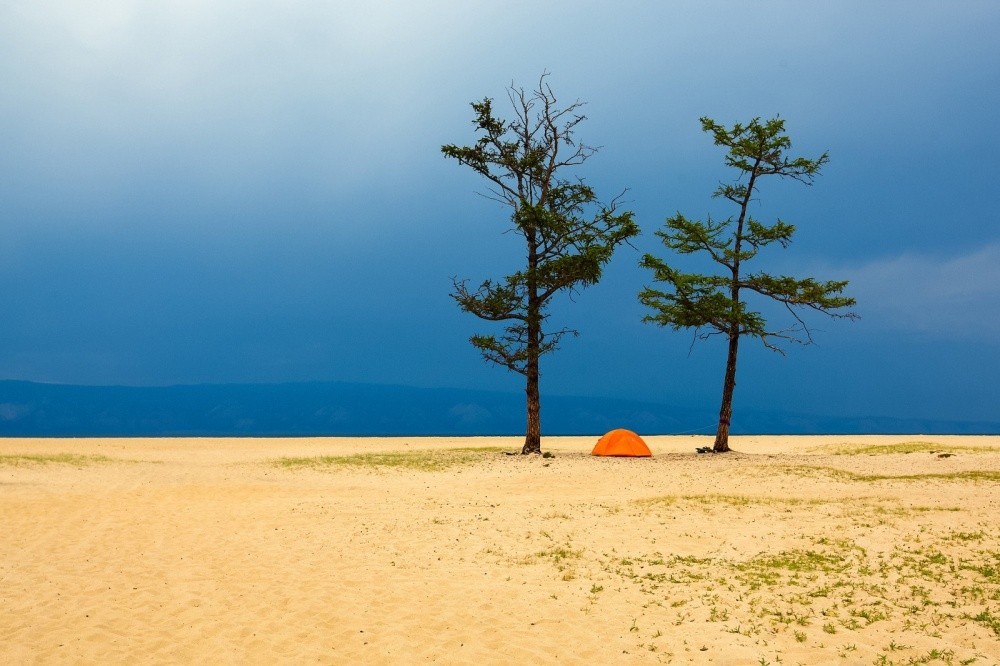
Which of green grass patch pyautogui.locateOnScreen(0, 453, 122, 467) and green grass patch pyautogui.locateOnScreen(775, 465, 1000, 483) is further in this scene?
green grass patch pyautogui.locateOnScreen(0, 453, 122, 467)

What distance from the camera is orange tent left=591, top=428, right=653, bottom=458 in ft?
103

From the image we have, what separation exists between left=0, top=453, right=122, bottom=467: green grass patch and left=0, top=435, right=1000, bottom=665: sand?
609 cm

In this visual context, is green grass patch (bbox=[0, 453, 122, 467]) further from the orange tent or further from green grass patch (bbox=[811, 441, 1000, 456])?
green grass patch (bbox=[811, 441, 1000, 456])

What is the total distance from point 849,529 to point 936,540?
61.9 inches

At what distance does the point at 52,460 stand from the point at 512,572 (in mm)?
25165

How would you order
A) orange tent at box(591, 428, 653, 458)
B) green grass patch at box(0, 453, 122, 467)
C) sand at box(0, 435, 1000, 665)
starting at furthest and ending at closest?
orange tent at box(591, 428, 653, 458), green grass patch at box(0, 453, 122, 467), sand at box(0, 435, 1000, 665)

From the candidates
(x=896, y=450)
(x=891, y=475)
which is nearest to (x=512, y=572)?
(x=891, y=475)

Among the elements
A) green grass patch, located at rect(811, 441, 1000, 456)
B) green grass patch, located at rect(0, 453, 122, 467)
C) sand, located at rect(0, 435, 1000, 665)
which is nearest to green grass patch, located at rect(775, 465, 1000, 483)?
sand, located at rect(0, 435, 1000, 665)

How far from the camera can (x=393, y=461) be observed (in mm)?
30609

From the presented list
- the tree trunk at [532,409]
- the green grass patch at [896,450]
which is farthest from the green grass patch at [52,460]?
the green grass patch at [896,450]

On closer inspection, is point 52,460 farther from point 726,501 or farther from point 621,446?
point 726,501

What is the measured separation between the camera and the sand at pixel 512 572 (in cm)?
939

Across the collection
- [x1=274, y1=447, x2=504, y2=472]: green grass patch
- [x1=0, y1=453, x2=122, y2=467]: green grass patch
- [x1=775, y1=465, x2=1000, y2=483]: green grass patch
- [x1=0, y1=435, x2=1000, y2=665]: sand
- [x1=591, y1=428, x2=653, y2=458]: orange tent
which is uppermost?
[x1=591, y1=428, x2=653, y2=458]: orange tent

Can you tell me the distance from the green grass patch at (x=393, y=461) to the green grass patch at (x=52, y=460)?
24.1 ft
